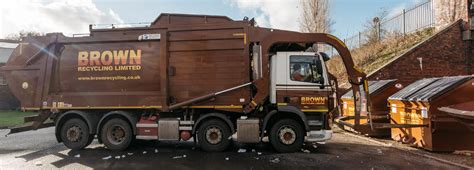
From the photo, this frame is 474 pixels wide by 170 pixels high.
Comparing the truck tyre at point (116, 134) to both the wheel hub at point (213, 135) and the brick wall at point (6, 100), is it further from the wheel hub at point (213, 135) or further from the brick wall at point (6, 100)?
the brick wall at point (6, 100)

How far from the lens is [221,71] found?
7.69 m

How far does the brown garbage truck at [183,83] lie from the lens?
7.57m

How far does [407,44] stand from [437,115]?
8.39 meters

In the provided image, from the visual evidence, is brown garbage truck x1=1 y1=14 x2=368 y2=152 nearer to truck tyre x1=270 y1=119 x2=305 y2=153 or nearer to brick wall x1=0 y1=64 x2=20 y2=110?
truck tyre x1=270 y1=119 x2=305 y2=153

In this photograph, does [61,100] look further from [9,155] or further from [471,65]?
[471,65]

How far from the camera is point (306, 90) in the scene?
7.55 metres

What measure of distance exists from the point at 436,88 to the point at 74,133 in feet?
29.7

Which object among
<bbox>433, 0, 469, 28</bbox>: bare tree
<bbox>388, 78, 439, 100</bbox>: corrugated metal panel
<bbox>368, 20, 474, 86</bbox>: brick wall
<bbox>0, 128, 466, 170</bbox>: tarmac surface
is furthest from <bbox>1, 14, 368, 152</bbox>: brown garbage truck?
<bbox>433, 0, 469, 28</bbox>: bare tree

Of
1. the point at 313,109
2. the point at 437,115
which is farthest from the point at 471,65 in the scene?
the point at 313,109

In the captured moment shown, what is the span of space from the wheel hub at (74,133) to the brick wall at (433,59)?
10.3 m

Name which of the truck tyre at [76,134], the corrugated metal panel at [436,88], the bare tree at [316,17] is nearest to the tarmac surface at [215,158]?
the truck tyre at [76,134]

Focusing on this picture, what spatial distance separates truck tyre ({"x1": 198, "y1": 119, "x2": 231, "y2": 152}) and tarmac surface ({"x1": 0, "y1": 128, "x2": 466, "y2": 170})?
0.70 ft

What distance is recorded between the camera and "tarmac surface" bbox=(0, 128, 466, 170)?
20.8ft

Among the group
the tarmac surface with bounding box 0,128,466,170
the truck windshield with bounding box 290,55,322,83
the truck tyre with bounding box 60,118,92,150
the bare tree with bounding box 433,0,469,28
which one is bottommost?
the tarmac surface with bounding box 0,128,466,170
